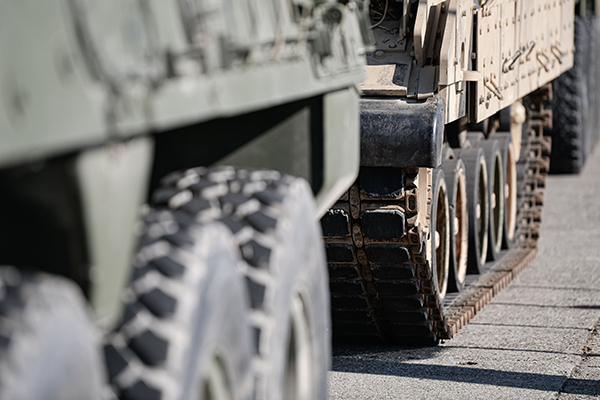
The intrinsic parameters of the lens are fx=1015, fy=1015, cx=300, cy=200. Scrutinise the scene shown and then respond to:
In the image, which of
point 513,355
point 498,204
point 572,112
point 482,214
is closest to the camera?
point 513,355

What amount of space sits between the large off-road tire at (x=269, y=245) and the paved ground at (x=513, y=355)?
84.0 inches

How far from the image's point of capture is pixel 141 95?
5.89ft

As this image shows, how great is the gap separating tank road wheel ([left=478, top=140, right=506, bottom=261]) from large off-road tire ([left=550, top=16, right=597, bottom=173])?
4.27m

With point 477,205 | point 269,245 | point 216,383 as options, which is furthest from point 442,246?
point 216,383

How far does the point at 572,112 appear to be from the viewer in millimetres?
12242

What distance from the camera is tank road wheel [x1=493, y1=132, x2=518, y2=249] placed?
27.2 ft

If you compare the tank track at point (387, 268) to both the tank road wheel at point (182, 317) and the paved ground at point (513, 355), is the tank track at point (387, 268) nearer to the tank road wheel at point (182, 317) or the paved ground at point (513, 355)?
the paved ground at point (513, 355)

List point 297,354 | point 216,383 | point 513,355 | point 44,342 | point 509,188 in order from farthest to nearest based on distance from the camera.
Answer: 1. point 509,188
2. point 513,355
3. point 297,354
4. point 216,383
5. point 44,342

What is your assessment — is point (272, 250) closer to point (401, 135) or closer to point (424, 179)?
point (401, 135)

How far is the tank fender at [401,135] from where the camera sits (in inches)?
187

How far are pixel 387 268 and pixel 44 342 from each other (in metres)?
3.84

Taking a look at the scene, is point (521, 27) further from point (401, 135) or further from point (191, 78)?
point (191, 78)

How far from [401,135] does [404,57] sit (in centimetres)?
57

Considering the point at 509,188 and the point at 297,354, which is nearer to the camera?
the point at 297,354
